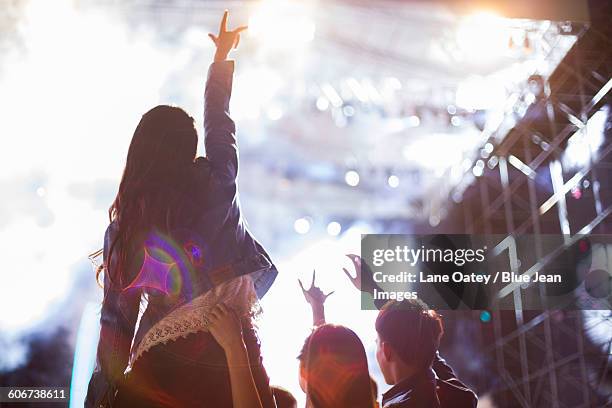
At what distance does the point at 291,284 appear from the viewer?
2334 mm

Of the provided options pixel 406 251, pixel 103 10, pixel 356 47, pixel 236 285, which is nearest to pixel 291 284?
pixel 406 251

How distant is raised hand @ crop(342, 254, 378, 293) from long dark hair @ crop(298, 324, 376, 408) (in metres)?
0.28

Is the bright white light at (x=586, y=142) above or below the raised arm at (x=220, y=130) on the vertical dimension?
above

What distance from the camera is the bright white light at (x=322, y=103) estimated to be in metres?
2.69

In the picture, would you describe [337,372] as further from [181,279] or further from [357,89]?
[357,89]

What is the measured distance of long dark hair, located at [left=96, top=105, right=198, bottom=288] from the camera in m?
1.54

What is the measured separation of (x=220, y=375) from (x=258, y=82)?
1489 millimetres

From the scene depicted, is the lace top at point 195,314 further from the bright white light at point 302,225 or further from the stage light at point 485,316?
the stage light at point 485,316

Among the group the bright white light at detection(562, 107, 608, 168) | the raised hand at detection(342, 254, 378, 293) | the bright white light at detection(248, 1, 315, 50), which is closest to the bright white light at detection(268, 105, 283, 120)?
the bright white light at detection(248, 1, 315, 50)

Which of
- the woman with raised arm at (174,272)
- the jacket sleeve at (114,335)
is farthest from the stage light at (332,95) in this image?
the jacket sleeve at (114,335)

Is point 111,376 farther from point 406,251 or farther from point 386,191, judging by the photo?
point 386,191

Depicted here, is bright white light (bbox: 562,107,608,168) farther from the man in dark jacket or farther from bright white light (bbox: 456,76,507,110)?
the man in dark jacket

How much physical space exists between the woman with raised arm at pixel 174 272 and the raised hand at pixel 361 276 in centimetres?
82

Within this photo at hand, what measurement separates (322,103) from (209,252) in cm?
132
